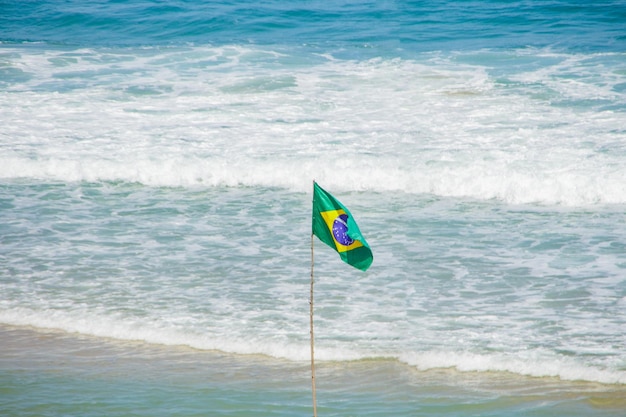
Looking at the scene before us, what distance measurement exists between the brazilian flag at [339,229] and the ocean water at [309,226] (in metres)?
1.53

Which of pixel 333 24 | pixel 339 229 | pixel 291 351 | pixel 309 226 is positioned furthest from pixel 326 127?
pixel 333 24

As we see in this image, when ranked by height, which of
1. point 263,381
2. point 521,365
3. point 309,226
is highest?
point 309,226

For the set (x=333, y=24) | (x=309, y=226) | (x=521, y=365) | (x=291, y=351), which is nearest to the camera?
(x=521, y=365)

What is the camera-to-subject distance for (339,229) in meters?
A: 4.60

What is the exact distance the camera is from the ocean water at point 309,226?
248 inches

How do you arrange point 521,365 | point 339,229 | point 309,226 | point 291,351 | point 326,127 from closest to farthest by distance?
point 339,229 < point 521,365 < point 291,351 < point 309,226 < point 326,127

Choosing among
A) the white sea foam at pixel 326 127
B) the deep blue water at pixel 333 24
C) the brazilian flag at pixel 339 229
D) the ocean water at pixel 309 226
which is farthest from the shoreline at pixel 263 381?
the deep blue water at pixel 333 24

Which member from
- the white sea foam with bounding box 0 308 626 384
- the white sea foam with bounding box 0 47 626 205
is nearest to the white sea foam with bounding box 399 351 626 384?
the white sea foam with bounding box 0 308 626 384

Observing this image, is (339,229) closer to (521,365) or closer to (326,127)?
(521,365)

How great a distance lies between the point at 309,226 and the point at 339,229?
5.66m

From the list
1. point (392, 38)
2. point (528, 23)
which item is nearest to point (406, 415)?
point (392, 38)

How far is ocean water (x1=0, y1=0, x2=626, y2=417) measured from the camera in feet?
20.7

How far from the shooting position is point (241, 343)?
696cm

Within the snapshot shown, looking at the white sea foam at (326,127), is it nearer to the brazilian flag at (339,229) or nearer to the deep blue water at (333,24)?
the deep blue water at (333,24)
